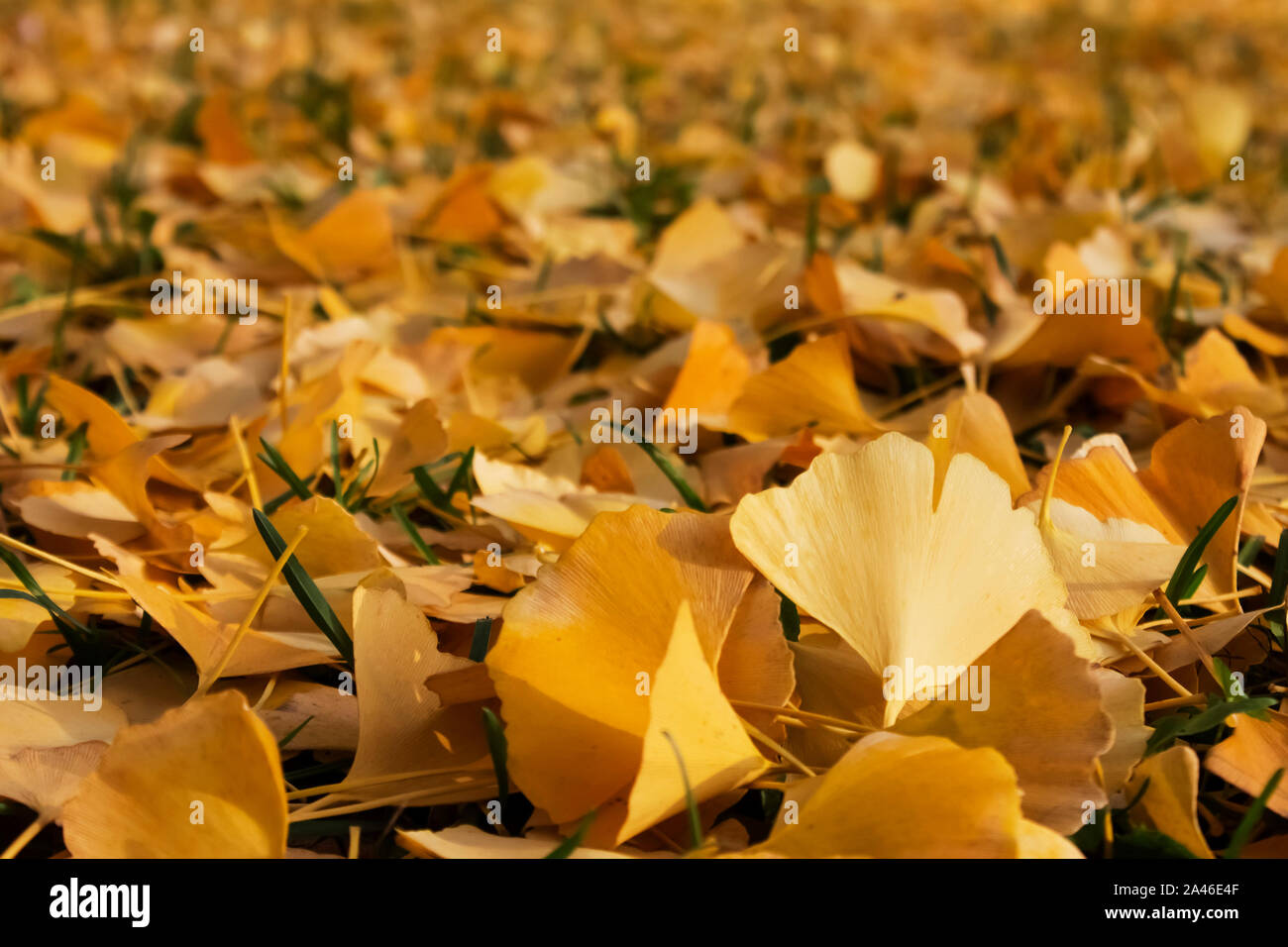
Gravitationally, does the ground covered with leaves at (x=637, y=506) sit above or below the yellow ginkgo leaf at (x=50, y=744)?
above

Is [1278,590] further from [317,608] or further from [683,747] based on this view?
[317,608]

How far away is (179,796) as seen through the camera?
40 centimetres

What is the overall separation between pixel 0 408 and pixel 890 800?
66 cm

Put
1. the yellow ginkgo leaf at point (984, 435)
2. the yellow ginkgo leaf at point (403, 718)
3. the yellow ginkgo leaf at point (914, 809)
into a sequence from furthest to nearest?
A: the yellow ginkgo leaf at point (984, 435), the yellow ginkgo leaf at point (403, 718), the yellow ginkgo leaf at point (914, 809)

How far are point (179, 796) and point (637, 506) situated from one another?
0.19 metres

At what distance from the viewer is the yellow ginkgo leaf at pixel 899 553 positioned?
0.44 meters

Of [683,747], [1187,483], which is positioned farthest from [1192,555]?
[683,747]

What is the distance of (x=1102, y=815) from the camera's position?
0.42 m

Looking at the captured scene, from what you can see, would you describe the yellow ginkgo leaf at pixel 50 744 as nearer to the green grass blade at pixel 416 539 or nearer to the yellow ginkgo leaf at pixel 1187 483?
the green grass blade at pixel 416 539

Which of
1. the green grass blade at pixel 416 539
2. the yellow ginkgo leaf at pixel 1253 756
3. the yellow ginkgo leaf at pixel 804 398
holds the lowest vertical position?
the yellow ginkgo leaf at pixel 1253 756

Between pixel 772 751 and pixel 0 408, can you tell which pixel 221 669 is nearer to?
pixel 772 751

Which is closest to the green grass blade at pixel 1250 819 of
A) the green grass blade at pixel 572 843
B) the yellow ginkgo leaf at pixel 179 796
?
the green grass blade at pixel 572 843

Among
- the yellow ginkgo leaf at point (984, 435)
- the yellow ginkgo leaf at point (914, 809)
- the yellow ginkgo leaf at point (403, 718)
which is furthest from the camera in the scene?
the yellow ginkgo leaf at point (984, 435)

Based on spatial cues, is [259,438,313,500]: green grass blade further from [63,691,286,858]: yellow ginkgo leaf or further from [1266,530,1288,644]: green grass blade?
[1266,530,1288,644]: green grass blade
